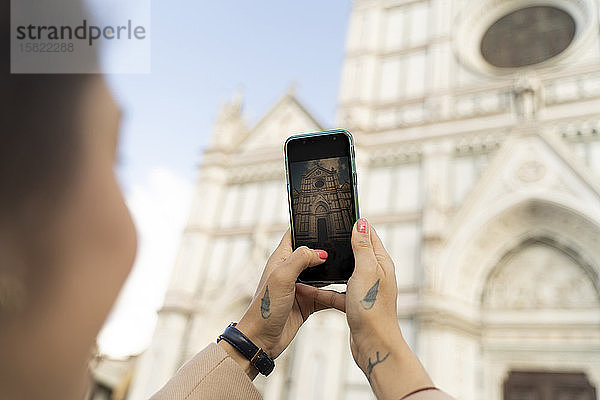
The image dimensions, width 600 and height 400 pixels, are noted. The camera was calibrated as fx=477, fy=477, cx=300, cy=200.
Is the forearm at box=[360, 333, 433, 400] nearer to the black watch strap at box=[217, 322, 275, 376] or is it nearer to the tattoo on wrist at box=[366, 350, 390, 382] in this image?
the tattoo on wrist at box=[366, 350, 390, 382]

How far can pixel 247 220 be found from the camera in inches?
517

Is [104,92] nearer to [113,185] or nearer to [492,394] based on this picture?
[113,185]

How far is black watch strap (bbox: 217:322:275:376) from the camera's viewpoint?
126 centimetres

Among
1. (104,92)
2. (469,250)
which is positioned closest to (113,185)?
(104,92)

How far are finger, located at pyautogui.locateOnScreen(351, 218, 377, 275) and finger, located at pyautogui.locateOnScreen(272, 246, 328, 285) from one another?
15cm

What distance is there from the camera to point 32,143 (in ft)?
1.60

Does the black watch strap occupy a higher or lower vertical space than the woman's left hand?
lower

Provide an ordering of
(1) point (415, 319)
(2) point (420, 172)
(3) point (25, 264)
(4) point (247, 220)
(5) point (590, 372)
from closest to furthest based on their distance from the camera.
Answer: (3) point (25, 264), (5) point (590, 372), (1) point (415, 319), (2) point (420, 172), (4) point (247, 220)

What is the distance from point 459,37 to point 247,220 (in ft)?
25.5

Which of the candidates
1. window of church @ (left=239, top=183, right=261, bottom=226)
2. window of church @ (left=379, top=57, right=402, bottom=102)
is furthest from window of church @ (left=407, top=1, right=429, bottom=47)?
window of church @ (left=239, top=183, right=261, bottom=226)

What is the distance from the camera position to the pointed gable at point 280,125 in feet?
46.0

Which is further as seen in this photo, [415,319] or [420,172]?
[420,172]

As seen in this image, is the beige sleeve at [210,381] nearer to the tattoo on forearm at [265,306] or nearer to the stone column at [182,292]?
the tattoo on forearm at [265,306]

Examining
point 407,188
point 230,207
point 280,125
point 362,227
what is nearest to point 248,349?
point 362,227
